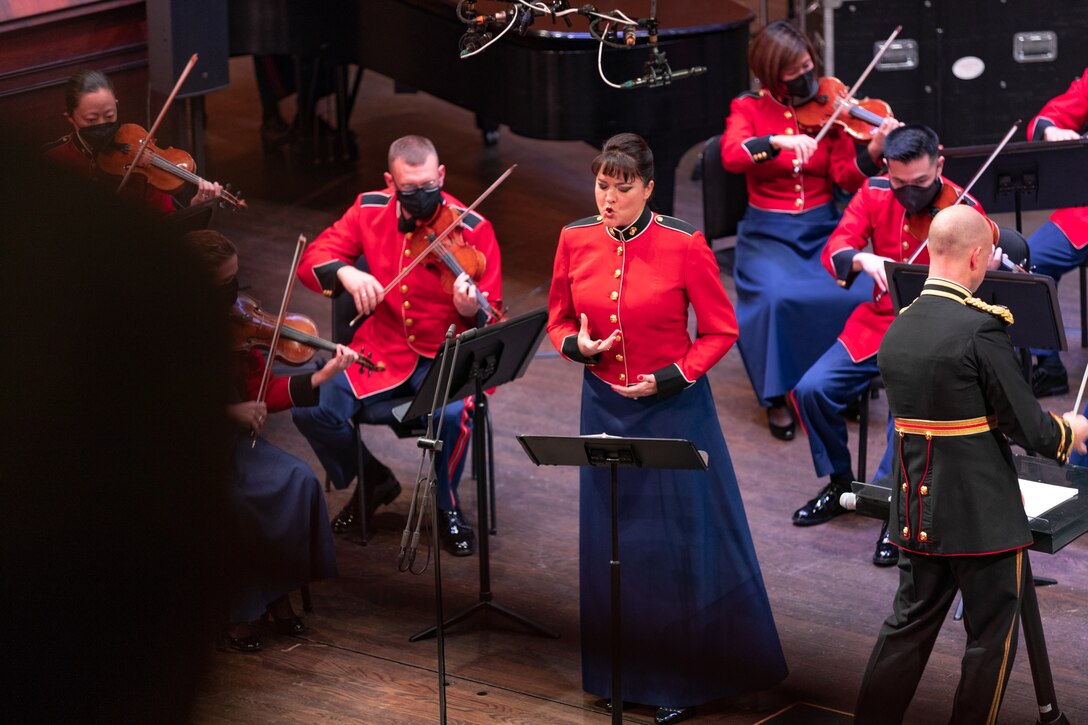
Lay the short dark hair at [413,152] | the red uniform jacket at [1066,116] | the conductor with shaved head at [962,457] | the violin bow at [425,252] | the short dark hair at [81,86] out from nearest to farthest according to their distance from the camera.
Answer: the short dark hair at [81,86] → the conductor with shaved head at [962,457] → the violin bow at [425,252] → the short dark hair at [413,152] → the red uniform jacket at [1066,116]

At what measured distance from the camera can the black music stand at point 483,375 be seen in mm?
3291

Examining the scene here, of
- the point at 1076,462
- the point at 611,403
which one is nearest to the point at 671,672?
the point at 611,403

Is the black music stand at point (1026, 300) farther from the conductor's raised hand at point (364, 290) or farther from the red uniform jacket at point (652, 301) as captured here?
the conductor's raised hand at point (364, 290)

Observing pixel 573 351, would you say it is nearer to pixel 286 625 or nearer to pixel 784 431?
pixel 286 625

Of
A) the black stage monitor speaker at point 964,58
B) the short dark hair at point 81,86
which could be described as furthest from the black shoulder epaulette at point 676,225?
the black stage monitor speaker at point 964,58

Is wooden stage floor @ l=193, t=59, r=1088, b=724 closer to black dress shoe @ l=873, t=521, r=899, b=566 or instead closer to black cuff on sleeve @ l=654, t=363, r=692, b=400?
black dress shoe @ l=873, t=521, r=899, b=566

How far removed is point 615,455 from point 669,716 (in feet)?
2.45

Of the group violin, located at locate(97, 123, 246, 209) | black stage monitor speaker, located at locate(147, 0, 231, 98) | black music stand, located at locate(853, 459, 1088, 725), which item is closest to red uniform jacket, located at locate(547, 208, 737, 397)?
black music stand, located at locate(853, 459, 1088, 725)

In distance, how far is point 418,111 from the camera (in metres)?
8.56

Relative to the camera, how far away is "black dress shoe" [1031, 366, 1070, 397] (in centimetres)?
486

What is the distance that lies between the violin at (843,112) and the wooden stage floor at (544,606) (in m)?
1.03

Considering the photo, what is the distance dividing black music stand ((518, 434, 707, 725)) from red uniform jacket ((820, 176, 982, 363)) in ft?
4.90

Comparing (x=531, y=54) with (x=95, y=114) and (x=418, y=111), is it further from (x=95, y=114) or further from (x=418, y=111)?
(x=418, y=111)

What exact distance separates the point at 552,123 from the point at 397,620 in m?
2.33
